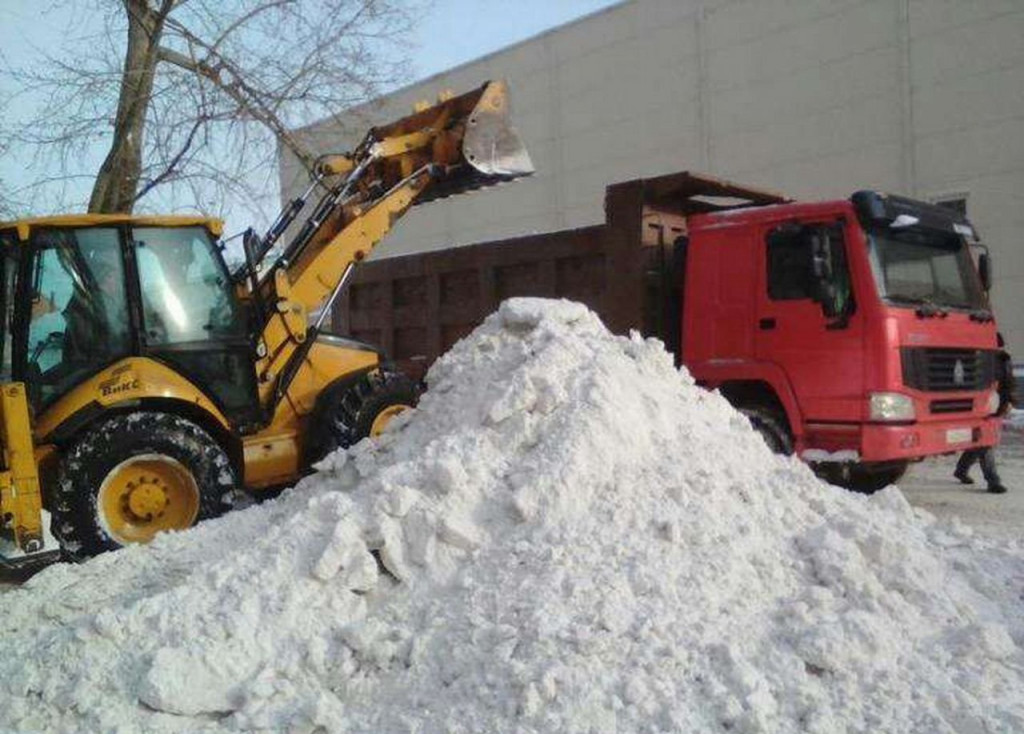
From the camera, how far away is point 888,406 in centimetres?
622

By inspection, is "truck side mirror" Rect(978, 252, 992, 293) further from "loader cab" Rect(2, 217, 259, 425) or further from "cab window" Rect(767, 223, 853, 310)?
"loader cab" Rect(2, 217, 259, 425)

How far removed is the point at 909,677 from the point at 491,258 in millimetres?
5792

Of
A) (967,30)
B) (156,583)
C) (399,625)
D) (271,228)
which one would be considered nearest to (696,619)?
(399,625)

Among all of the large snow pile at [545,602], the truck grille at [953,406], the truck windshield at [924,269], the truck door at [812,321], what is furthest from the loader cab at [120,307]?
the truck grille at [953,406]

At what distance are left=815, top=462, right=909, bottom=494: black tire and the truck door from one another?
0.85m

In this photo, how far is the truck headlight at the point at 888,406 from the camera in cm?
622

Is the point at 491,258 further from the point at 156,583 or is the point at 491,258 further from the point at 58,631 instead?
the point at 58,631

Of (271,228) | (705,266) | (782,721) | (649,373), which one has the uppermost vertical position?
(271,228)

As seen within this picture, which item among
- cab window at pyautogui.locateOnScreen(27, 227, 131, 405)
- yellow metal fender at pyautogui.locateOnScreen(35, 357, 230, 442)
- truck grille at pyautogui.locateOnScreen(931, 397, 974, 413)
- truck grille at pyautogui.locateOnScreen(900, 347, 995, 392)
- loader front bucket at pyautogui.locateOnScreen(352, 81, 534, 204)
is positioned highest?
loader front bucket at pyautogui.locateOnScreen(352, 81, 534, 204)

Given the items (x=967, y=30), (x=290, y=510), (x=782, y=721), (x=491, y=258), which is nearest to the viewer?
(x=782, y=721)

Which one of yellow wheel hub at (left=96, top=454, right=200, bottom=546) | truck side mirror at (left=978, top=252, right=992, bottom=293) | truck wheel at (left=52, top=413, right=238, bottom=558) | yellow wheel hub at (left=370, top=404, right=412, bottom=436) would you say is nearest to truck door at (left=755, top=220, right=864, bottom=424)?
truck side mirror at (left=978, top=252, right=992, bottom=293)

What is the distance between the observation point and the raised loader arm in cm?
665

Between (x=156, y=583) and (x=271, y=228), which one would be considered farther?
(x=271, y=228)

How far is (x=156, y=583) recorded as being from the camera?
4.51m
